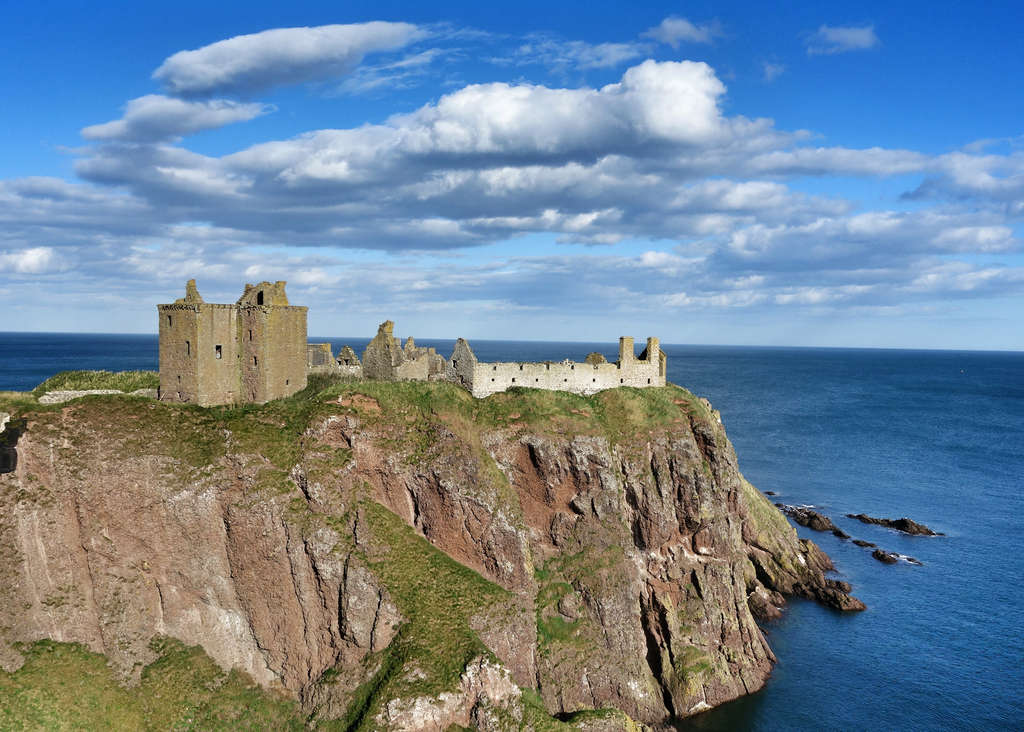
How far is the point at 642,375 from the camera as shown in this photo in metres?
68.0

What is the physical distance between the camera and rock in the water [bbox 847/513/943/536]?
90688mm

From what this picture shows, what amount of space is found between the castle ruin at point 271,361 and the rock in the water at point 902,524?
54555 mm

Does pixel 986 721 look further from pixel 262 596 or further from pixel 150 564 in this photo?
pixel 150 564

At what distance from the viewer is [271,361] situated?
55625 millimetres

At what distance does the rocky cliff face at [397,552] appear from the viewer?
138 feet

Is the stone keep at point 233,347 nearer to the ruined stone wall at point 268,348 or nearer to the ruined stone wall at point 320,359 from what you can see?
the ruined stone wall at point 268,348

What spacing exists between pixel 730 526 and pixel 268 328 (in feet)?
142

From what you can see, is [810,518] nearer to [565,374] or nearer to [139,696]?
[565,374]

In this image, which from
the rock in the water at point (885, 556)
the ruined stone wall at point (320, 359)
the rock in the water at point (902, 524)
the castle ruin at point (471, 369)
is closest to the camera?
the castle ruin at point (471, 369)

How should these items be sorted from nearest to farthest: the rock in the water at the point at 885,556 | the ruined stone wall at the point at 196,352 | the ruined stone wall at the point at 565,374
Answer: the ruined stone wall at the point at 196,352, the ruined stone wall at the point at 565,374, the rock in the water at the point at 885,556

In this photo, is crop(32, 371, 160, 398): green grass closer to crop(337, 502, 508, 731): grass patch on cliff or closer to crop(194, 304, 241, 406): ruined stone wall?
crop(194, 304, 241, 406): ruined stone wall

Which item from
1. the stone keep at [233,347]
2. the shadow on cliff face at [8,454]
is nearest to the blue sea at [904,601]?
the stone keep at [233,347]

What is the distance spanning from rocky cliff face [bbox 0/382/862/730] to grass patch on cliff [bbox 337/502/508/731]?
0.14 metres

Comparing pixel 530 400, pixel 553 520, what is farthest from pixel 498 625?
pixel 530 400
